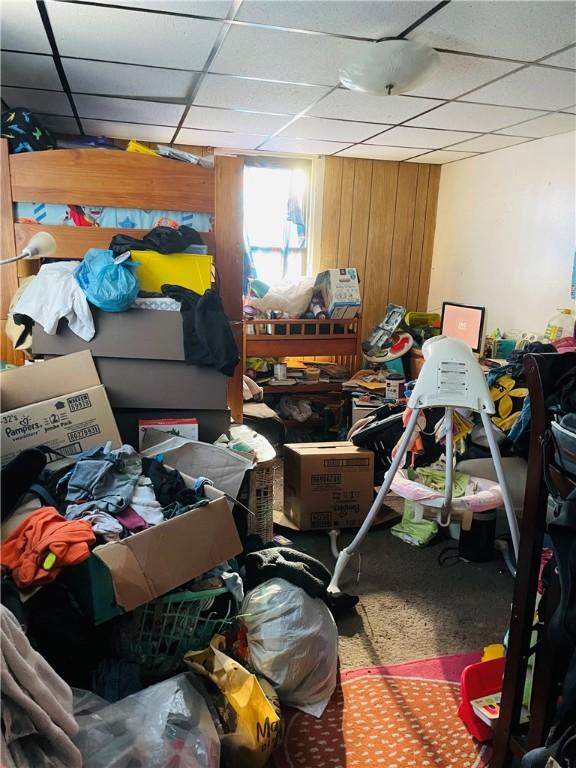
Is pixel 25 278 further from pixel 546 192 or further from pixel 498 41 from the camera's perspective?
pixel 546 192

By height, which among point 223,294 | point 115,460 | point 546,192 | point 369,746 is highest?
point 546,192

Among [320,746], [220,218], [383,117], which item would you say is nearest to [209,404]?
[220,218]

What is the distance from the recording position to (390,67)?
2.15m

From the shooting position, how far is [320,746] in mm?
1615

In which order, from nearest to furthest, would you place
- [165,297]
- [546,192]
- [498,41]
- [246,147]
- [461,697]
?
1. [461,697]
2. [498,41]
3. [165,297]
4. [546,192]
5. [246,147]

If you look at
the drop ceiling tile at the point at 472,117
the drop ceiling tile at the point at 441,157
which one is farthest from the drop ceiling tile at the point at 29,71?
the drop ceiling tile at the point at 441,157

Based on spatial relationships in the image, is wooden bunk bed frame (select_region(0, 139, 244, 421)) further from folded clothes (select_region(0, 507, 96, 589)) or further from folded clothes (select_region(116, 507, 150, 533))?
folded clothes (select_region(0, 507, 96, 589))

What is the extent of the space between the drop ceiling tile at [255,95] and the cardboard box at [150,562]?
2.08 meters

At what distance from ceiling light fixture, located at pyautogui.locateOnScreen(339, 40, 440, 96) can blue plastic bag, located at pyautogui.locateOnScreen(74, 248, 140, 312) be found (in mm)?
1270

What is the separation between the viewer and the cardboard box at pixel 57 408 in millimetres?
1888

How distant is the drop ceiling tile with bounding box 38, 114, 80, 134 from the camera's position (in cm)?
336

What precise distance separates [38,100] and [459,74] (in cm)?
226

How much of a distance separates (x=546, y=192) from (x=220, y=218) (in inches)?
91.3

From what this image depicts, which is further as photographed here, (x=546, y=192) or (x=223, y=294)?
(x=546, y=192)
